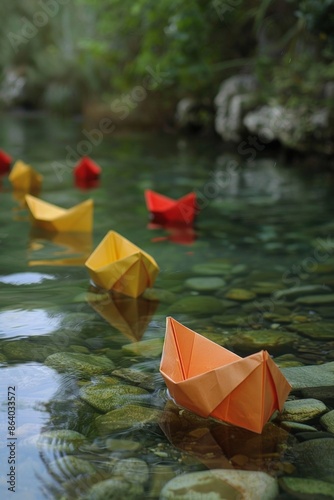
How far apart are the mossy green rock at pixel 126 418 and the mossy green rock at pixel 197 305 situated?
2.79ft

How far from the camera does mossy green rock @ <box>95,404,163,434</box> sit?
5.68ft

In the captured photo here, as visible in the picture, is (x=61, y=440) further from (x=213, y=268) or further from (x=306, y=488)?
(x=213, y=268)

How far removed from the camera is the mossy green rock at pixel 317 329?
2.43 meters

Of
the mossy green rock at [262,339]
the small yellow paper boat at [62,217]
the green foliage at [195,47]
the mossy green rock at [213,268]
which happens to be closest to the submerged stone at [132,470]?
the mossy green rock at [262,339]

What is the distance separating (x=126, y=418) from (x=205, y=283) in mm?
1297

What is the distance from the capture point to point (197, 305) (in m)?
2.72

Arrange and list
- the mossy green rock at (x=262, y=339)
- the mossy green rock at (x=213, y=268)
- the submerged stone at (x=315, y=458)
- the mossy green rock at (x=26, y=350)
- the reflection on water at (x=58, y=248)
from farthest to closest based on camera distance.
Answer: the reflection on water at (x=58, y=248) → the mossy green rock at (x=213, y=268) → the mossy green rock at (x=262, y=339) → the mossy green rock at (x=26, y=350) → the submerged stone at (x=315, y=458)

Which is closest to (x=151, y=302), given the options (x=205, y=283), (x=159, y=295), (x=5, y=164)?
(x=159, y=295)

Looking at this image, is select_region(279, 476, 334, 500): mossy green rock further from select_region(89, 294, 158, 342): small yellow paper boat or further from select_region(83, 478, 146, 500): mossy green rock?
select_region(89, 294, 158, 342): small yellow paper boat

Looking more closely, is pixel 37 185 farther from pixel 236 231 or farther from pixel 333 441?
pixel 333 441

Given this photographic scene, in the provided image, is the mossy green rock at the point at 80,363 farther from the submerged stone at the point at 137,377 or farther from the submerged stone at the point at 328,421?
the submerged stone at the point at 328,421

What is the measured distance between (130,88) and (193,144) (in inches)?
141

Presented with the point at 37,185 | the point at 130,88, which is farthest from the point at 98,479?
the point at 130,88

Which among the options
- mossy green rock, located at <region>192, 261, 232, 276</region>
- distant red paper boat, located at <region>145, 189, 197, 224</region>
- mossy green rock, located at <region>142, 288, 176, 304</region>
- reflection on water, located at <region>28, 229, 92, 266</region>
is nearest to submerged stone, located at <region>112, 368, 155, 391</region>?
mossy green rock, located at <region>142, 288, 176, 304</region>
